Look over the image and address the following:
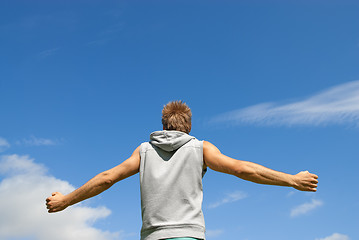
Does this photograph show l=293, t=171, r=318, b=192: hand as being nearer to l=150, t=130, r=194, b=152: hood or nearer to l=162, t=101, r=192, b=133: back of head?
l=150, t=130, r=194, b=152: hood

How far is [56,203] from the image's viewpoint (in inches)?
280

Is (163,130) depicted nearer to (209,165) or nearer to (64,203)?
(209,165)

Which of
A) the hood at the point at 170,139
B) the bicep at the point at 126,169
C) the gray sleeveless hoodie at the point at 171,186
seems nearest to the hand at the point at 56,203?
the bicep at the point at 126,169

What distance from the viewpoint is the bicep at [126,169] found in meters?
6.64

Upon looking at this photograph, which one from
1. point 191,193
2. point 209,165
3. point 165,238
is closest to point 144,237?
point 165,238

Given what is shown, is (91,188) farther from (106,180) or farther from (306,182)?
(306,182)

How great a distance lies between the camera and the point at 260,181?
249 inches

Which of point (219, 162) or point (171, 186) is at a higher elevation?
point (219, 162)

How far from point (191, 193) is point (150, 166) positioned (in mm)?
736

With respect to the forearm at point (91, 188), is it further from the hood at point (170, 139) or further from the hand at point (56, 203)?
the hood at point (170, 139)

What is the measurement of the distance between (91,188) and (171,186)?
1.40m

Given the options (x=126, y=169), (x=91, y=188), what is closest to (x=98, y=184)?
(x=91, y=188)

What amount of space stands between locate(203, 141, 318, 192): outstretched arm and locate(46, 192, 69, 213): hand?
8.00ft

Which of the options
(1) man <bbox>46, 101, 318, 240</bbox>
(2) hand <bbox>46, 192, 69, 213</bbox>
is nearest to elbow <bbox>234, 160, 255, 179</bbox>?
(1) man <bbox>46, 101, 318, 240</bbox>
